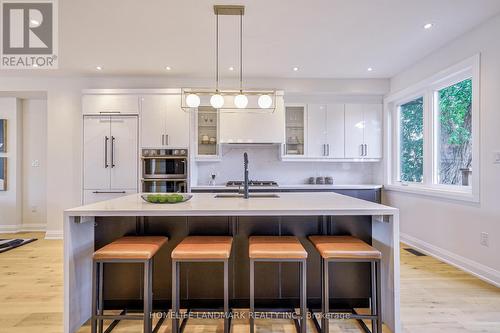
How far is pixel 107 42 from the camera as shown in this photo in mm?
3342

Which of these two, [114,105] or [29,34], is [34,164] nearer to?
[114,105]

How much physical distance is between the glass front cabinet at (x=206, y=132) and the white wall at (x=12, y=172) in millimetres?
3322

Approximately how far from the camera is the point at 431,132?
382 cm

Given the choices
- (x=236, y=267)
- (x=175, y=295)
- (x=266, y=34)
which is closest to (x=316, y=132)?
(x=266, y=34)

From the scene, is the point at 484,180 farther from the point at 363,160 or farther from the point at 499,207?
the point at 363,160

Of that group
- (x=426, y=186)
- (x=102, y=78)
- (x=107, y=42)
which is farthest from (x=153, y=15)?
(x=426, y=186)

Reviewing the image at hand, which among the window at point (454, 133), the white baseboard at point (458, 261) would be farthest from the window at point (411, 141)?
the white baseboard at point (458, 261)

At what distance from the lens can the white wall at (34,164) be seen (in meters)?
5.15

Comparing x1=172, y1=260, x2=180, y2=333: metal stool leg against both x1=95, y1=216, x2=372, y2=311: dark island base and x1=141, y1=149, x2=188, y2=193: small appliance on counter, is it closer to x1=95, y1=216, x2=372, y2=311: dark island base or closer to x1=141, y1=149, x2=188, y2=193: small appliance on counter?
x1=95, y1=216, x2=372, y2=311: dark island base

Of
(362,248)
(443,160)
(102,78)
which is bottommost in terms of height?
(362,248)

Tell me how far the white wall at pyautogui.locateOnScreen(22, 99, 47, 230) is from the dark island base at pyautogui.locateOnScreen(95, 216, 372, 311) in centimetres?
391

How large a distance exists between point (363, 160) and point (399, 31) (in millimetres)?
2284

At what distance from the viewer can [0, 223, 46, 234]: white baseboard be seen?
16.5 ft

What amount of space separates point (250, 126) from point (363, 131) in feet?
6.45
